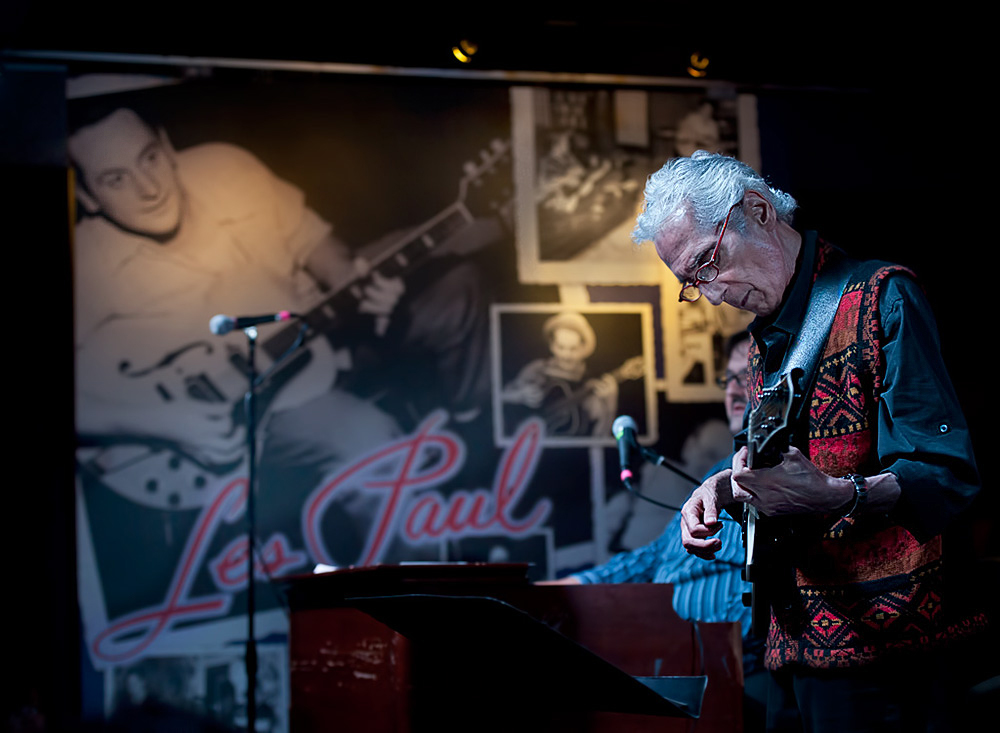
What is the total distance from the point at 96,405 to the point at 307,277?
1.20m

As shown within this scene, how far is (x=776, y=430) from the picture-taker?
1.35 metres

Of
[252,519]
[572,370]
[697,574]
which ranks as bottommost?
[697,574]

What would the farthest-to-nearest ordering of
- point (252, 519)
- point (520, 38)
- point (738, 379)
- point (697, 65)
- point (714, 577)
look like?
point (697, 65), point (520, 38), point (252, 519), point (738, 379), point (714, 577)

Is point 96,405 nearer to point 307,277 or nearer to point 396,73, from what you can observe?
point 307,277

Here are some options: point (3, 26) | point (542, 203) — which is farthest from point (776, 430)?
point (3, 26)

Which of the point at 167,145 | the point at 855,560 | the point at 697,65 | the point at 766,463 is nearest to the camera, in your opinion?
the point at 766,463

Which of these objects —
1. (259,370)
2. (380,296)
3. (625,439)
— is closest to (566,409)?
(380,296)

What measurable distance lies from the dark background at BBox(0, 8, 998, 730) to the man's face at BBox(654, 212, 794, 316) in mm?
3483

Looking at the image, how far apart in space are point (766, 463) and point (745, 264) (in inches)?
19.8

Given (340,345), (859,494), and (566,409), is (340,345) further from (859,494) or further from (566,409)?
(859,494)

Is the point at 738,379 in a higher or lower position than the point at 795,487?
higher

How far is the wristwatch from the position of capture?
54.4 inches

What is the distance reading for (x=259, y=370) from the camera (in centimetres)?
475

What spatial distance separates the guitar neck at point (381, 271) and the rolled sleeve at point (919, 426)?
11.9ft
